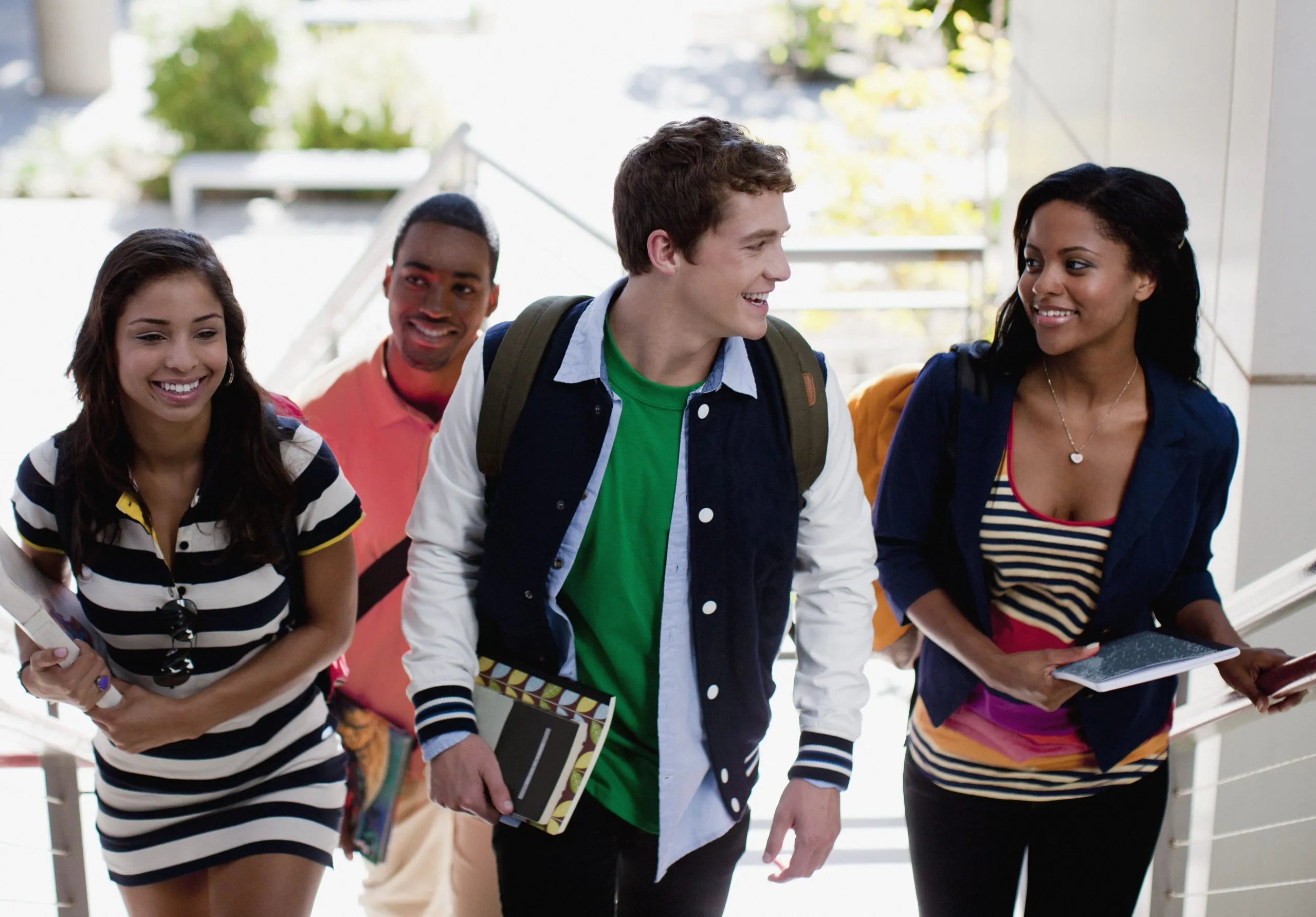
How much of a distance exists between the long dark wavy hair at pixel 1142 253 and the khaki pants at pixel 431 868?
1.72 m

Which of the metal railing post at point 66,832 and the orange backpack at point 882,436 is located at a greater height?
the orange backpack at point 882,436

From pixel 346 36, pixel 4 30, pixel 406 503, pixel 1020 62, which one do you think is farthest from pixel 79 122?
pixel 406 503

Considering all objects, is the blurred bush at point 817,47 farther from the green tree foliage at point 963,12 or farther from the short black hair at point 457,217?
the short black hair at point 457,217

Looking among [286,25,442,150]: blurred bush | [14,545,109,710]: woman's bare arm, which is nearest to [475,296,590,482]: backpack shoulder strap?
[14,545,109,710]: woman's bare arm

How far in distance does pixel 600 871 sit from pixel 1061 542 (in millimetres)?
1087

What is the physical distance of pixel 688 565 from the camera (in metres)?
2.37

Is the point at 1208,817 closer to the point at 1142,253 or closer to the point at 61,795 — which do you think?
the point at 1142,253

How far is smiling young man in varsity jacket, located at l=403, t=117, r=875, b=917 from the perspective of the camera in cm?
235

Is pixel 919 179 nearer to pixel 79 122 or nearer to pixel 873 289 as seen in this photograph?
pixel 873 289

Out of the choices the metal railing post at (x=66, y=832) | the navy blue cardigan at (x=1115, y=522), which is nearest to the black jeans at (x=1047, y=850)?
the navy blue cardigan at (x=1115, y=522)

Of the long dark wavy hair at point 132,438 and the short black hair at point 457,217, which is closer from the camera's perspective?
the long dark wavy hair at point 132,438

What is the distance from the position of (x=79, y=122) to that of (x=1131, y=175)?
17947mm

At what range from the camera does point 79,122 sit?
17984mm

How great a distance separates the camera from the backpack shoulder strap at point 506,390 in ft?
7.82
